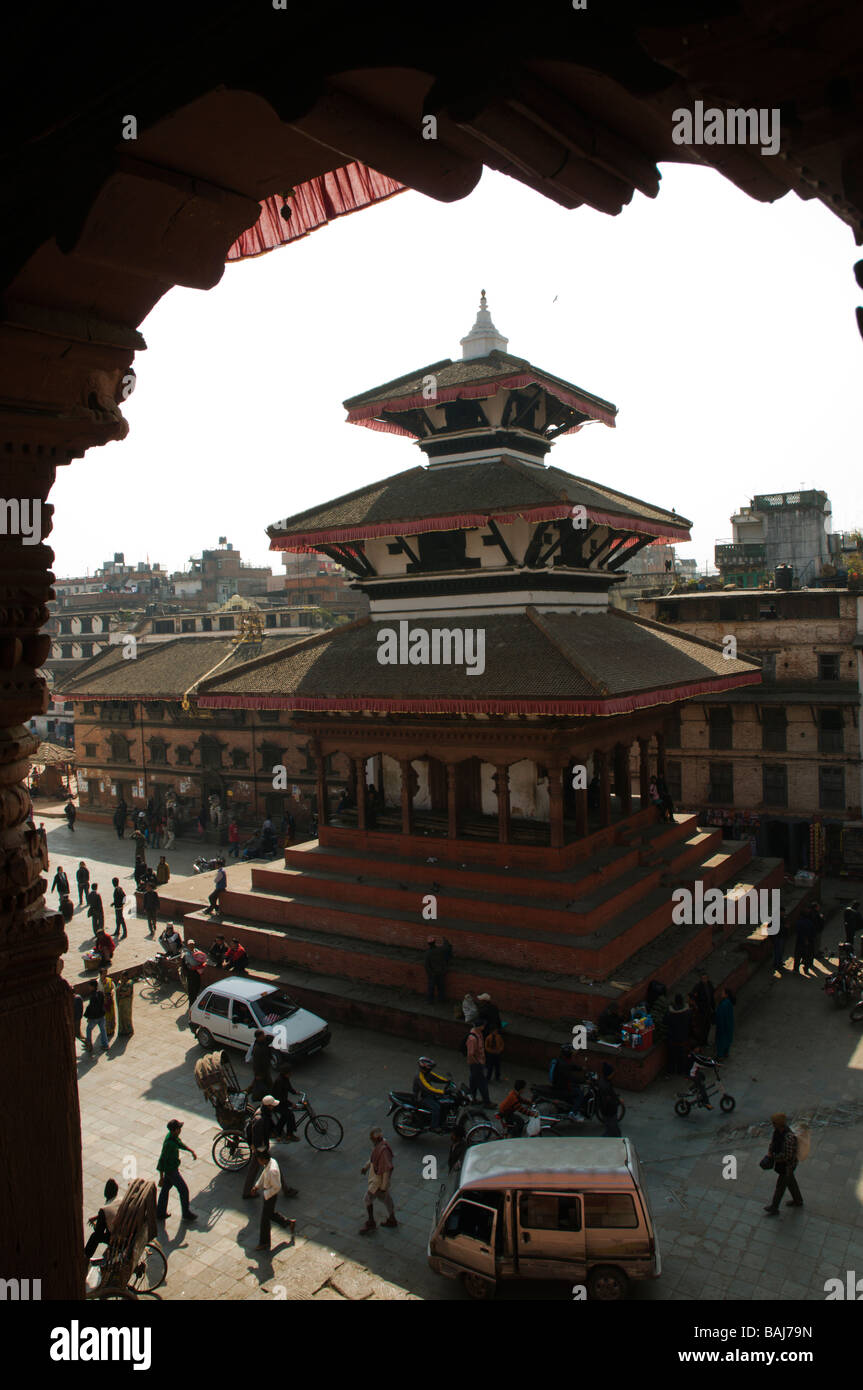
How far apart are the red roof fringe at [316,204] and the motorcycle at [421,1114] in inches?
461

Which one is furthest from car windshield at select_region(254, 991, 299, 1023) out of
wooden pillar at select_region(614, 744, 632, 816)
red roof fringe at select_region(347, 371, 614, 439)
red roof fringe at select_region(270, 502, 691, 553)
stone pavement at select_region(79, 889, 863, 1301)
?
red roof fringe at select_region(347, 371, 614, 439)

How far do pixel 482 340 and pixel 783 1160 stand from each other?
62.4ft

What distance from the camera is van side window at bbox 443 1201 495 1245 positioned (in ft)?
30.4

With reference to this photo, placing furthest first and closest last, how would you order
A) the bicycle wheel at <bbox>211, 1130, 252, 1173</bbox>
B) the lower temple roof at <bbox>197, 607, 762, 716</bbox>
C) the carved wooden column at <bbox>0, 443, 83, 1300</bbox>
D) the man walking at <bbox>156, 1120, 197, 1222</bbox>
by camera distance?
the lower temple roof at <bbox>197, 607, 762, 716</bbox>
the bicycle wheel at <bbox>211, 1130, 252, 1173</bbox>
the man walking at <bbox>156, 1120, 197, 1222</bbox>
the carved wooden column at <bbox>0, 443, 83, 1300</bbox>

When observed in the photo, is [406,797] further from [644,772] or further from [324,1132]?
[324,1132]

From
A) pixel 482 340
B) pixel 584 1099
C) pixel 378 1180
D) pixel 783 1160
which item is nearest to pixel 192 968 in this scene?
pixel 378 1180

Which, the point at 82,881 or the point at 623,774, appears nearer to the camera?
the point at 623,774

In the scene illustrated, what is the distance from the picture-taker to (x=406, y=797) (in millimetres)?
18766

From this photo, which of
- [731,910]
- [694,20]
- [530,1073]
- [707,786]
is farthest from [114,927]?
[694,20]

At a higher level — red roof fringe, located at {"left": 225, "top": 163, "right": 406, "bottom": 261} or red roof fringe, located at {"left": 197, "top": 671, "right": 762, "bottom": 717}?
red roof fringe, located at {"left": 225, "top": 163, "right": 406, "bottom": 261}

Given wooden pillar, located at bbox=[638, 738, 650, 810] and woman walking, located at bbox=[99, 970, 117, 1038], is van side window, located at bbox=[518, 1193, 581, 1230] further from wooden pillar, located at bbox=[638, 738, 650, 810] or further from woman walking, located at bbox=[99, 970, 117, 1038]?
wooden pillar, located at bbox=[638, 738, 650, 810]

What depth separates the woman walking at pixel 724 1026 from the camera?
14.2m

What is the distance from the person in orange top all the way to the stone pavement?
1.21 m
